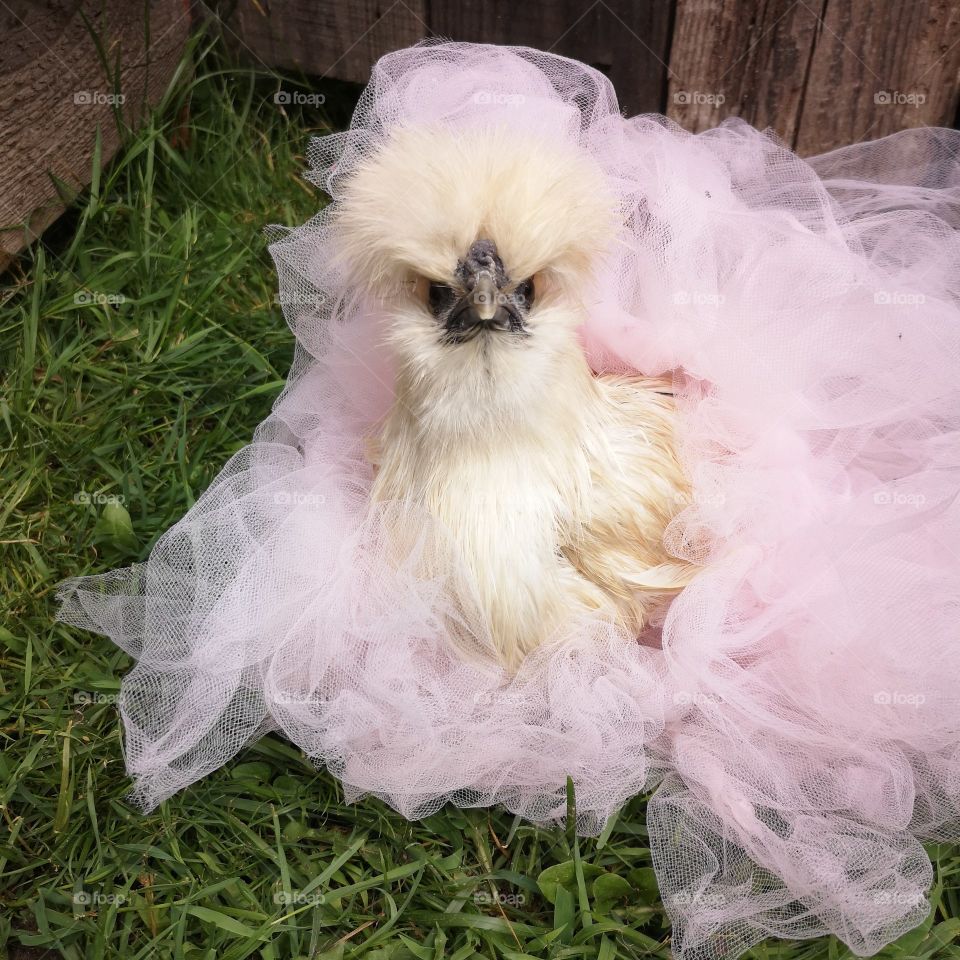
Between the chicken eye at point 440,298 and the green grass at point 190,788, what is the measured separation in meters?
0.92

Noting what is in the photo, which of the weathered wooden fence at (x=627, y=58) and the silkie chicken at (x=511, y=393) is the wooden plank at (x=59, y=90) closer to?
the weathered wooden fence at (x=627, y=58)

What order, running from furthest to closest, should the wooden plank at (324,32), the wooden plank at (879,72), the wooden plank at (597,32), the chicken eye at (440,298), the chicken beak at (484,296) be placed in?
the wooden plank at (324,32) → the wooden plank at (597,32) → the wooden plank at (879,72) → the chicken eye at (440,298) → the chicken beak at (484,296)

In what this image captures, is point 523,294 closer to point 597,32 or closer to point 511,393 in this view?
point 511,393

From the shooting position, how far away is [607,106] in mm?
2232

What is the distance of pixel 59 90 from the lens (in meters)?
2.79

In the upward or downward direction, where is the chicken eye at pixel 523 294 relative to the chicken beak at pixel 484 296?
downward

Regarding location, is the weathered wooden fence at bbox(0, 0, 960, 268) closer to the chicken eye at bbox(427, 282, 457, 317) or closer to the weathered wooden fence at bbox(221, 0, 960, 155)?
the weathered wooden fence at bbox(221, 0, 960, 155)

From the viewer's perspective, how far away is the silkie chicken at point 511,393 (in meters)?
1.68

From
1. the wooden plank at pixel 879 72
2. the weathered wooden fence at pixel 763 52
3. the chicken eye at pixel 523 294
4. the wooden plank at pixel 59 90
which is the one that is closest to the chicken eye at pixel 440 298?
the chicken eye at pixel 523 294

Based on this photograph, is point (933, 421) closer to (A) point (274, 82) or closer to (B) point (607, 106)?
(B) point (607, 106)

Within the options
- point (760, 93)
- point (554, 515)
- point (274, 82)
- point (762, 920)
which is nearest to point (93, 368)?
point (274, 82)

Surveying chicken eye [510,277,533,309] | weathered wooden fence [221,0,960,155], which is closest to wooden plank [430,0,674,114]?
weathered wooden fence [221,0,960,155]

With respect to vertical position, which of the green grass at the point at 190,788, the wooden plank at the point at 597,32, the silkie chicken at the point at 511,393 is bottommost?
the green grass at the point at 190,788

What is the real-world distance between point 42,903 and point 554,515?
1.17 m
